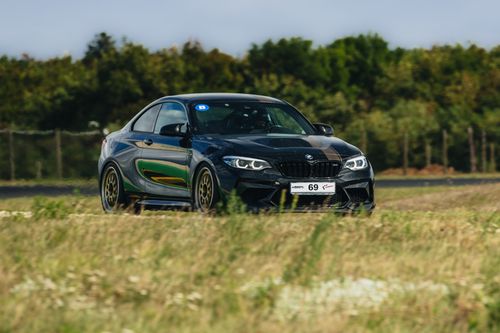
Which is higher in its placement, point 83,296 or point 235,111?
point 235,111

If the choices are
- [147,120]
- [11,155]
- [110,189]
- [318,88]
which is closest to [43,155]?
[11,155]

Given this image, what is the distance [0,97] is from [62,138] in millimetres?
24535

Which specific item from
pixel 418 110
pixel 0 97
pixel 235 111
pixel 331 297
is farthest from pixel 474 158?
pixel 331 297

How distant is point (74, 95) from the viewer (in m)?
56.6

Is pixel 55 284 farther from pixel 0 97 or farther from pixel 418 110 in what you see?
pixel 0 97

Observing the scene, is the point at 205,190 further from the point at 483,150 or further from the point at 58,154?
the point at 483,150

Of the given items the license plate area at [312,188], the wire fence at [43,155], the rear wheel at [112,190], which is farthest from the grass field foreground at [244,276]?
the wire fence at [43,155]

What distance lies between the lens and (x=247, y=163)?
13609 mm

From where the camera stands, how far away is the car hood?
13695mm

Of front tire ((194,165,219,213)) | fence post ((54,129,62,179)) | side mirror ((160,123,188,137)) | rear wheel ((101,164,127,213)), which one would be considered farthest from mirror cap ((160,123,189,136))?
fence post ((54,129,62,179))

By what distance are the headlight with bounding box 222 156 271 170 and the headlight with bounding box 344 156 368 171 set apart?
38.1 inches

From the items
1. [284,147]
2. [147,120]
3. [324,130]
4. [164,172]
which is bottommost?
[164,172]

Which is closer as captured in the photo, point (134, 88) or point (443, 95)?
point (134, 88)

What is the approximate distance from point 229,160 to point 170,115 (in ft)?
6.47
